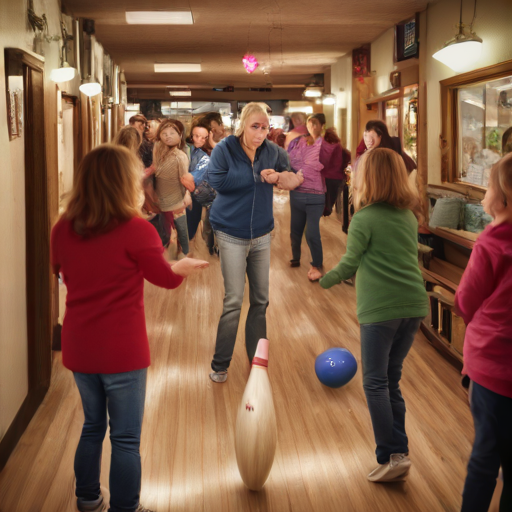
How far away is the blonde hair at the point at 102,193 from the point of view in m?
2.11

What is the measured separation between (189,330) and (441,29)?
445 centimetres

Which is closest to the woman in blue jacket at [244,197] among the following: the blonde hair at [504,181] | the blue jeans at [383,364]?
the blue jeans at [383,364]

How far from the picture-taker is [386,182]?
2.59 meters

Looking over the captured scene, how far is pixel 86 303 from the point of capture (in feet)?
6.99

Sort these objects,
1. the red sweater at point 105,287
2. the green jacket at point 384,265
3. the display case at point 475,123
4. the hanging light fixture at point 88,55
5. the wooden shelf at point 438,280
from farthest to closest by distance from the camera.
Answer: the hanging light fixture at point 88,55 → the display case at point 475,123 → the wooden shelf at point 438,280 → the green jacket at point 384,265 → the red sweater at point 105,287

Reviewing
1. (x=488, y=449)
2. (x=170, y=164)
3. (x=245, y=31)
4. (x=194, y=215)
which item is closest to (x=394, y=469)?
(x=488, y=449)

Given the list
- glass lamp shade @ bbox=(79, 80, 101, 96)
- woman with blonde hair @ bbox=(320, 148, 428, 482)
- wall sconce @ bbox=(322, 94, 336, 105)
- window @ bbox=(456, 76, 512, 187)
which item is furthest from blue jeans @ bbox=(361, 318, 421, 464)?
wall sconce @ bbox=(322, 94, 336, 105)

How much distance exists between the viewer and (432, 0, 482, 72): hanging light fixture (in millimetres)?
5457

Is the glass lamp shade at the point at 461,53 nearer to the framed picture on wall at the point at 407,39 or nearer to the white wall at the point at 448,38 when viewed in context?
the white wall at the point at 448,38

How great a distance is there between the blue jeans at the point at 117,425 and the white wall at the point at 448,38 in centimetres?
432

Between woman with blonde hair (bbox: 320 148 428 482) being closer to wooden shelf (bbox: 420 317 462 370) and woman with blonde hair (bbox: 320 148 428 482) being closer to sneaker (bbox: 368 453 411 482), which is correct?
sneaker (bbox: 368 453 411 482)

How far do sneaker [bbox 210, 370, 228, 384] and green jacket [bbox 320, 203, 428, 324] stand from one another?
59.7 inches

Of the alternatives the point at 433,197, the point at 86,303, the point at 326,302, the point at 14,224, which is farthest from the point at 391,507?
the point at 433,197

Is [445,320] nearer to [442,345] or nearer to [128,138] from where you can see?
[442,345]
